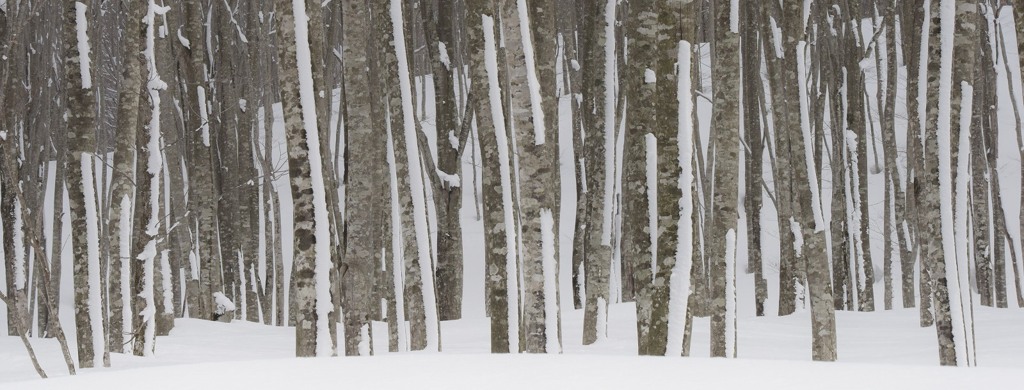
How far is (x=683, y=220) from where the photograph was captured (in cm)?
500

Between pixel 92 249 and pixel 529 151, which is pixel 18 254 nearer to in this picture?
pixel 92 249

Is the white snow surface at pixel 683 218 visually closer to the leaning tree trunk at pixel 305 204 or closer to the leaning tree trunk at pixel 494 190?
the leaning tree trunk at pixel 494 190

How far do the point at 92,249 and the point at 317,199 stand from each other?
188 centimetres

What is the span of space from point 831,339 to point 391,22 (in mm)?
5084

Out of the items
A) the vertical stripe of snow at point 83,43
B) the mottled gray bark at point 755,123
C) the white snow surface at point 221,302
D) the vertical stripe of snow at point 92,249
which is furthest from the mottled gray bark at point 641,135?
the mottled gray bark at point 755,123

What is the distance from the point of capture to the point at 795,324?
36.0ft

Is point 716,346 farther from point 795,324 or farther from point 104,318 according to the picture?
point 104,318

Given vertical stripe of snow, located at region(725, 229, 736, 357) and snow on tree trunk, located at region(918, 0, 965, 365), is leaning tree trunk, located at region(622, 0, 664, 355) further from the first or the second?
snow on tree trunk, located at region(918, 0, 965, 365)

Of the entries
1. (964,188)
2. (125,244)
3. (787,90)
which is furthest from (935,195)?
(125,244)

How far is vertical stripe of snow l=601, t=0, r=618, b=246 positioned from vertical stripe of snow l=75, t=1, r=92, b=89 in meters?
4.60

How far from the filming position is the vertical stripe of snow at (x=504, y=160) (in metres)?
6.29

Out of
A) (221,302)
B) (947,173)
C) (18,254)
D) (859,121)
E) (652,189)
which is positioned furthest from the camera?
(859,121)

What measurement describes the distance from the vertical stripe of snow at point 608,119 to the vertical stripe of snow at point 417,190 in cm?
193

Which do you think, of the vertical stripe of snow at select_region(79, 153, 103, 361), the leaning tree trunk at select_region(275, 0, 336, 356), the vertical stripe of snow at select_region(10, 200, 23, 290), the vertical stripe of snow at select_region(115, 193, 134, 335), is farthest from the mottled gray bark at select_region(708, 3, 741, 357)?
the vertical stripe of snow at select_region(10, 200, 23, 290)
